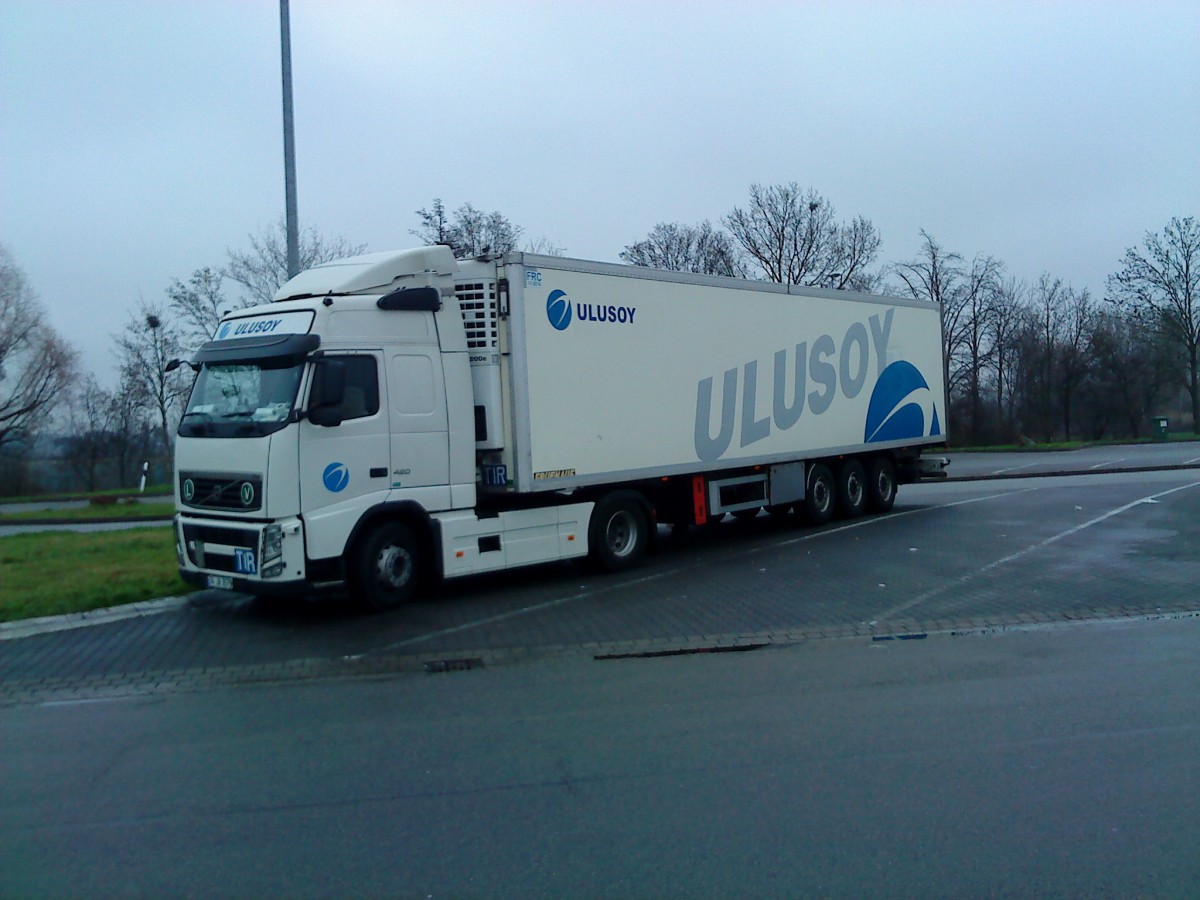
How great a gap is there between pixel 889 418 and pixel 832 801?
45.9ft

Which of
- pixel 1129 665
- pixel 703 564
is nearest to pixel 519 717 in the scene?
pixel 1129 665

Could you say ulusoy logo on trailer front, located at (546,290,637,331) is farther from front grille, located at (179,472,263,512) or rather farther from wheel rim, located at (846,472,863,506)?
wheel rim, located at (846,472,863,506)

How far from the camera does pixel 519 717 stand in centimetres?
693

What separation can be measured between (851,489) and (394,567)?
31.7 feet

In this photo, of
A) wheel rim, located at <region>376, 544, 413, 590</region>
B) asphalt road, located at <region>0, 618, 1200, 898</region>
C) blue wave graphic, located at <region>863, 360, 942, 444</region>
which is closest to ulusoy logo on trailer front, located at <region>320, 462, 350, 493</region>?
wheel rim, located at <region>376, 544, 413, 590</region>

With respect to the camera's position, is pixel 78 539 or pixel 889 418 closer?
pixel 78 539

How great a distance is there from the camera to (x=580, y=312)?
40.4ft

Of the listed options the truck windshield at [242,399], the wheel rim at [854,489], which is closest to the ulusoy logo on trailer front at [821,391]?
the wheel rim at [854,489]

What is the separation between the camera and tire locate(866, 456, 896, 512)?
1869cm

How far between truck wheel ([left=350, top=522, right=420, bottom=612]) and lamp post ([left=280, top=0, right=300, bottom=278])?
537 cm

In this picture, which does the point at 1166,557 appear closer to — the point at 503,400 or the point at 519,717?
the point at 503,400

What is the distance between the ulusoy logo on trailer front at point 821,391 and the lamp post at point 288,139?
19.7 feet

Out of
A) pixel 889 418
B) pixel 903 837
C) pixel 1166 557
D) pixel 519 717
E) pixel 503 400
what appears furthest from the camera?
pixel 889 418

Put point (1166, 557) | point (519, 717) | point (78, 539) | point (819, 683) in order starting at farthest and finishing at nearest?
point (78, 539) → point (1166, 557) → point (819, 683) → point (519, 717)
